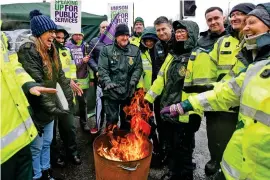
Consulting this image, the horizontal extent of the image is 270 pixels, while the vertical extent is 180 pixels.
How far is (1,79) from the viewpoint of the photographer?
188 cm

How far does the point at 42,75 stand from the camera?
3.28m

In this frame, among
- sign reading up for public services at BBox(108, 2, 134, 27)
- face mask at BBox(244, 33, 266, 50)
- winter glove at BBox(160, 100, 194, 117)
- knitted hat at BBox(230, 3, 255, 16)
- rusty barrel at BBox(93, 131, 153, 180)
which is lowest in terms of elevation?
rusty barrel at BBox(93, 131, 153, 180)

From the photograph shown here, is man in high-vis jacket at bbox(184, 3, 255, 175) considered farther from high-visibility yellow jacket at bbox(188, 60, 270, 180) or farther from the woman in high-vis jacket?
high-visibility yellow jacket at bbox(188, 60, 270, 180)

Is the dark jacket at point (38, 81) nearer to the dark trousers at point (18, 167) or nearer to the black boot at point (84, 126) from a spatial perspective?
the dark trousers at point (18, 167)

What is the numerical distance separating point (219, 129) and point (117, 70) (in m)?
1.96

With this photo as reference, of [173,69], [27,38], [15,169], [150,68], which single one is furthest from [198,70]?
[15,169]

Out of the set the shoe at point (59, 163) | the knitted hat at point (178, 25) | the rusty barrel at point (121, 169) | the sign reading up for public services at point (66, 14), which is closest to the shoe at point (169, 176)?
the rusty barrel at point (121, 169)

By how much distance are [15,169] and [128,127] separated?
2.87 metres

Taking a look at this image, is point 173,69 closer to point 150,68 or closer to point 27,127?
point 150,68

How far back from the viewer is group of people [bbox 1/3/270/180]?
75.0 inches

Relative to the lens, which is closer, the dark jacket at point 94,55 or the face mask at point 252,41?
the face mask at point 252,41

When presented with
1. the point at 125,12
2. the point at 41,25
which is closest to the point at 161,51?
the point at 41,25

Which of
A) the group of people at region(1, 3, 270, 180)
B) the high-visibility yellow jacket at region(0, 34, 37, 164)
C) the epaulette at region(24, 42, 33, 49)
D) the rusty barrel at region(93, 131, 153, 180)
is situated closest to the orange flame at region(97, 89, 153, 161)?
the rusty barrel at region(93, 131, 153, 180)

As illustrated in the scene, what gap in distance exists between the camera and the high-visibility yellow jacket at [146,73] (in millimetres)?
4816
